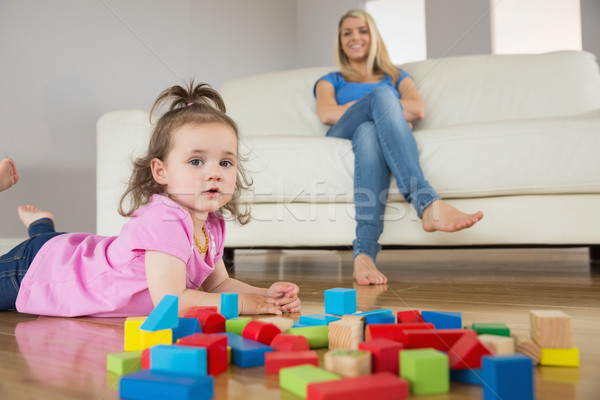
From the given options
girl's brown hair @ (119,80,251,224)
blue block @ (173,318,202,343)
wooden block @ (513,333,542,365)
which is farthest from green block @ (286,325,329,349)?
girl's brown hair @ (119,80,251,224)

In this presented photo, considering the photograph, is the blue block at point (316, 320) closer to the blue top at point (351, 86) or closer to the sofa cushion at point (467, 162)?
the sofa cushion at point (467, 162)

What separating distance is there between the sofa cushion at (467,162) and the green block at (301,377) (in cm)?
117

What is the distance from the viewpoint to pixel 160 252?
3.04ft

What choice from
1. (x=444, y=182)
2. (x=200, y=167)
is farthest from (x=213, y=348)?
(x=444, y=182)

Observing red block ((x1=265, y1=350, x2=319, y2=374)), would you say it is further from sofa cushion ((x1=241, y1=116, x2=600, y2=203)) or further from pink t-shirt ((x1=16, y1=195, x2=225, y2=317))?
sofa cushion ((x1=241, y1=116, x2=600, y2=203))

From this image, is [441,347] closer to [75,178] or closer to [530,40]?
[75,178]

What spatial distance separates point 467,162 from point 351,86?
0.73 meters

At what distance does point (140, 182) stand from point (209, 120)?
0.23m

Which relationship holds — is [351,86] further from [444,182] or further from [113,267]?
[113,267]

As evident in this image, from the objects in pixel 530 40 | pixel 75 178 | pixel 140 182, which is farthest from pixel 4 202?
pixel 530 40

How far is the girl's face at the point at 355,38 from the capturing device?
2152mm

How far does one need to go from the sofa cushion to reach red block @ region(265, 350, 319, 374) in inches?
44.0

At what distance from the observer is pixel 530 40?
378 centimetres

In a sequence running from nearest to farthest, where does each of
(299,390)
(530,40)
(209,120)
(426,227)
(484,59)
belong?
(299,390)
(209,120)
(426,227)
(484,59)
(530,40)
